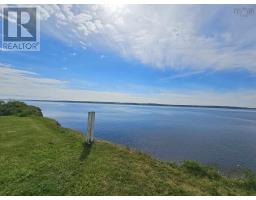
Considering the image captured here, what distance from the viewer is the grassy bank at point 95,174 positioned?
7.70 meters

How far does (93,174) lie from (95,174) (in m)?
0.07

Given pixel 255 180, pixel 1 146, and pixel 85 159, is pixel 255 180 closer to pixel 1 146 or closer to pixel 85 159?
pixel 85 159

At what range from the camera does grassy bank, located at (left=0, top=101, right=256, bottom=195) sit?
7.70 m

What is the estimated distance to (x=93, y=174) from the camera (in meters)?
8.84

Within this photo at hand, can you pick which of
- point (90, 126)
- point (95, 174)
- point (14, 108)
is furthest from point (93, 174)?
point (14, 108)

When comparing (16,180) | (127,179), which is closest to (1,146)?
(16,180)

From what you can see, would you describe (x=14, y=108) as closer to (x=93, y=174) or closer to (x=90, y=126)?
(x=90, y=126)

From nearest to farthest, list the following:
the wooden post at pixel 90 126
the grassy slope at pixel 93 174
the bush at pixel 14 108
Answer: the grassy slope at pixel 93 174 < the wooden post at pixel 90 126 < the bush at pixel 14 108

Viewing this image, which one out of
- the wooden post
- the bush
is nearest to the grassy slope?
the wooden post

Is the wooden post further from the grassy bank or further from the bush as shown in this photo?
the bush

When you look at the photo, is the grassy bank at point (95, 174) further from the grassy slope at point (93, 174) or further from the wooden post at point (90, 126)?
the wooden post at point (90, 126)

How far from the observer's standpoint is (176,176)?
938 cm

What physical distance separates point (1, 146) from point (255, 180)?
12684 mm

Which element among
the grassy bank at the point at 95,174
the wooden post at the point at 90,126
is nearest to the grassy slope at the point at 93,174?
the grassy bank at the point at 95,174
